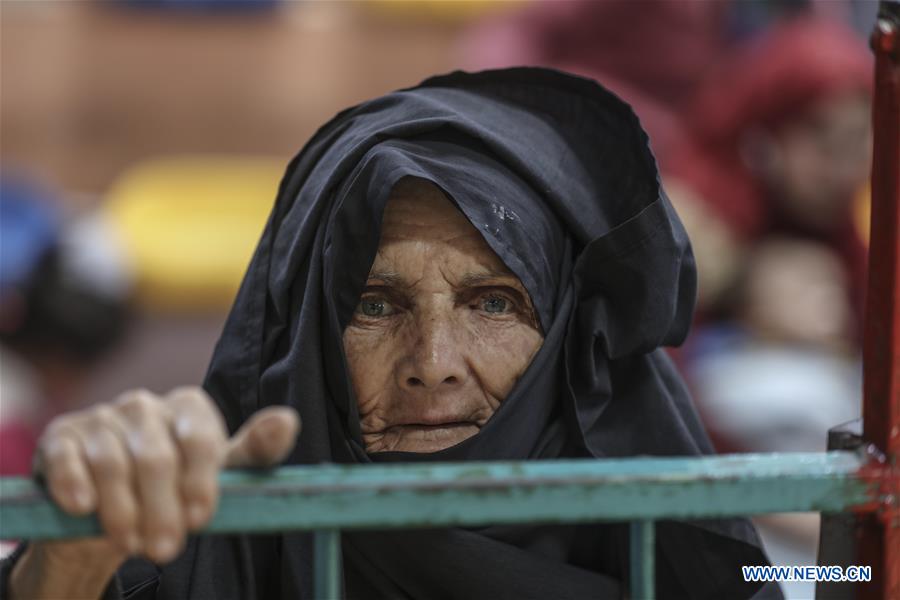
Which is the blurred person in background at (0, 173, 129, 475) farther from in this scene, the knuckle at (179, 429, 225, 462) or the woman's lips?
the knuckle at (179, 429, 225, 462)

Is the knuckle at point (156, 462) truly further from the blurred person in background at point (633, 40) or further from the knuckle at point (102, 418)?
the blurred person in background at point (633, 40)

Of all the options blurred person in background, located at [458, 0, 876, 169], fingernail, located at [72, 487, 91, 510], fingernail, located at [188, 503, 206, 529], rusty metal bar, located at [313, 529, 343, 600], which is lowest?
rusty metal bar, located at [313, 529, 343, 600]

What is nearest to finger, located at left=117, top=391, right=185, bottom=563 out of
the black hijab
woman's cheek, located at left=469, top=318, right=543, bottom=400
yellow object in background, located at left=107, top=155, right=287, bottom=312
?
the black hijab

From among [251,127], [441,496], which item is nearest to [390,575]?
[441,496]

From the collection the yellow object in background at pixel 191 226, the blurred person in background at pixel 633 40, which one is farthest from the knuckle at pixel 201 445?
the blurred person in background at pixel 633 40

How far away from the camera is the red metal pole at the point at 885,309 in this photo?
1.23 metres

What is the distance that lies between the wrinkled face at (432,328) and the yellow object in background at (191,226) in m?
3.76

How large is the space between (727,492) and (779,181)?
343 cm

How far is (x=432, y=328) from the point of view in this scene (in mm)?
1643

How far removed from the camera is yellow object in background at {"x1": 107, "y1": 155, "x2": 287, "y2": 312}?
557cm

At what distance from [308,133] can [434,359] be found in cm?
521

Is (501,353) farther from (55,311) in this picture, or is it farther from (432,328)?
(55,311)

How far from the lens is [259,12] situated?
6.59 meters

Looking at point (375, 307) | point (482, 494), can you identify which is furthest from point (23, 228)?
point (482, 494)
